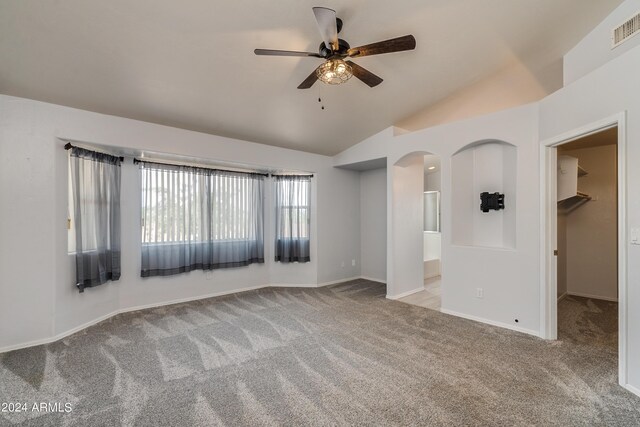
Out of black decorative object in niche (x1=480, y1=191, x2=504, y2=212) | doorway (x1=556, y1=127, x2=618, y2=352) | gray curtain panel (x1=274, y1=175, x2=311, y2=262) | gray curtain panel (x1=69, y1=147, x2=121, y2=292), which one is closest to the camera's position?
gray curtain panel (x1=69, y1=147, x2=121, y2=292)

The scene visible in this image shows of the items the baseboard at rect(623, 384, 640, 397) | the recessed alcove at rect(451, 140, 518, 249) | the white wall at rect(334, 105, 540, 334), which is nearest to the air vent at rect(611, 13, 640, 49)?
the white wall at rect(334, 105, 540, 334)

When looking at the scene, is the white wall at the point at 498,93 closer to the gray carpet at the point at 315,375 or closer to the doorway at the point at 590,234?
the doorway at the point at 590,234

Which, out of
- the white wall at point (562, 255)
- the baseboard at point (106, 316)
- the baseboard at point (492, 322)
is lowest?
the baseboard at point (492, 322)

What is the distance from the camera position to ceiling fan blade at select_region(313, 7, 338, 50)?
5.83 feet

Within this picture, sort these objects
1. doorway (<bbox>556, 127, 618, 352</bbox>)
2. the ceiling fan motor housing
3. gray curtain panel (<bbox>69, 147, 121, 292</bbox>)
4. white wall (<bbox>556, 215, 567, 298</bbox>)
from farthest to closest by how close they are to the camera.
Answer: white wall (<bbox>556, 215, 567, 298</bbox>)
doorway (<bbox>556, 127, 618, 352</bbox>)
gray curtain panel (<bbox>69, 147, 121, 292</bbox>)
the ceiling fan motor housing

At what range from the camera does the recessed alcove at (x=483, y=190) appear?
354cm

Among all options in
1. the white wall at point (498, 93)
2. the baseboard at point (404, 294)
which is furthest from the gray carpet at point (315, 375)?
the white wall at point (498, 93)

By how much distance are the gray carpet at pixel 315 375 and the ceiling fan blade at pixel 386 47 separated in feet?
8.57

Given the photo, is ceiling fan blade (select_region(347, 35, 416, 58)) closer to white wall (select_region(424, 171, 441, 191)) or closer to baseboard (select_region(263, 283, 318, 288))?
baseboard (select_region(263, 283, 318, 288))

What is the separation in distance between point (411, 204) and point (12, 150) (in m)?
5.19

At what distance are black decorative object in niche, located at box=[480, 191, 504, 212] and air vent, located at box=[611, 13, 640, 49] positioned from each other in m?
1.70

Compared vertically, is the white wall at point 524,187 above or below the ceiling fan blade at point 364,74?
below

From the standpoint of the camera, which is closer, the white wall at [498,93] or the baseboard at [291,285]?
the white wall at [498,93]

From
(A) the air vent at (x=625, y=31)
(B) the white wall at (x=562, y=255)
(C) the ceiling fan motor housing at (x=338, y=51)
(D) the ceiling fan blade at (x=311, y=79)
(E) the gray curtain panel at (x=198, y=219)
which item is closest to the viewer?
(C) the ceiling fan motor housing at (x=338, y=51)
